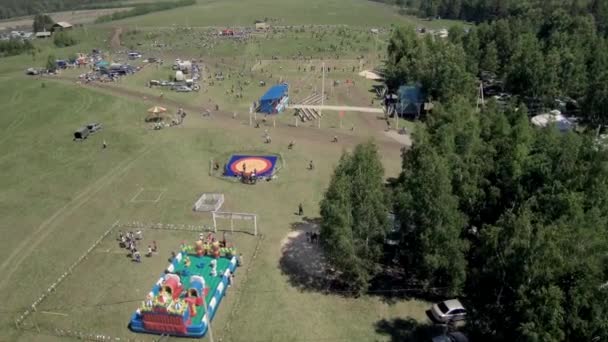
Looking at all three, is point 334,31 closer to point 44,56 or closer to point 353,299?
point 44,56

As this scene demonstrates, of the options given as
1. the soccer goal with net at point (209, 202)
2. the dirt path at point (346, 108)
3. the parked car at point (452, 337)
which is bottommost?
the parked car at point (452, 337)

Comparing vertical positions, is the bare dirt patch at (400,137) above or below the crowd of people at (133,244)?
above

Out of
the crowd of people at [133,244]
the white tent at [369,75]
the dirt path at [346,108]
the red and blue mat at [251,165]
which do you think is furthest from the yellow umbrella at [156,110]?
the white tent at [369,75]

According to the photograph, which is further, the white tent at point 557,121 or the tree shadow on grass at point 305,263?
the white tent at point 557,121

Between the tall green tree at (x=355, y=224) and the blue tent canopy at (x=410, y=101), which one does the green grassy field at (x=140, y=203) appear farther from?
the blue tent canopy at (x=410, y=101)

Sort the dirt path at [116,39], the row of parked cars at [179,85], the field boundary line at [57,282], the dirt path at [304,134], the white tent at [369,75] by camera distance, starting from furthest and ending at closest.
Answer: the dirt path at [116,39] → the white tent at [369,75] → the row of parked cars at [179,85] → the dirt path at [304,134] → the field boundary line at [57,282]

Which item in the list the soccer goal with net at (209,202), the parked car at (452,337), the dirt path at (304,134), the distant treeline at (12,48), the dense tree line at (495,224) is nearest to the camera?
the dense tree line at (495,224)

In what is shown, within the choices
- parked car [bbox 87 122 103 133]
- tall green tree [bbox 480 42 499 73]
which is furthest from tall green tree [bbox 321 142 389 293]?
tall green tree [bbox 480 42 499 73]

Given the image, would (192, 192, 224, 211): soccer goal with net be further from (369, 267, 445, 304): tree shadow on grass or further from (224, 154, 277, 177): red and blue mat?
(369, 267, 445, 304): tree shadow on grass
